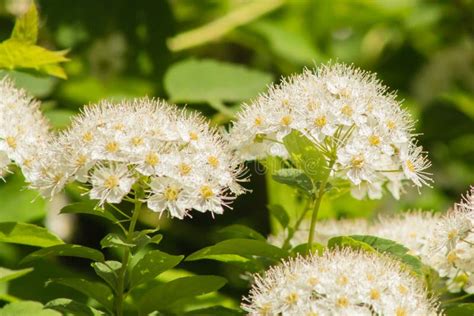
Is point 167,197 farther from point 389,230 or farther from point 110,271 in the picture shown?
point 389,230

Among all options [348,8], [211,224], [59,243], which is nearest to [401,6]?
[348,8]

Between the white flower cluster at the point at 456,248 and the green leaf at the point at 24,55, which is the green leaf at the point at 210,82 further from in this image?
the white flower cluster at the point at 456,248

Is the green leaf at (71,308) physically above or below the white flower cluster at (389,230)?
below

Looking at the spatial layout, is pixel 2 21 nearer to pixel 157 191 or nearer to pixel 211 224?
pixel 211 224

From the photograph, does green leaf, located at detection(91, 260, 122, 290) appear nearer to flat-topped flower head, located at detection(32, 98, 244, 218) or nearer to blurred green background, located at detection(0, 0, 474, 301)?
flat-topped flower head, located at detection(32, 98, 244, 218)

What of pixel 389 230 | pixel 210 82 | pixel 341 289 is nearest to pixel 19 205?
pixel 210 82

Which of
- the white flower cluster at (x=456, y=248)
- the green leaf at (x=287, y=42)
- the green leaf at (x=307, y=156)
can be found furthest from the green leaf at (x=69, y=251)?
the green leaf at (x=287, y=42)
